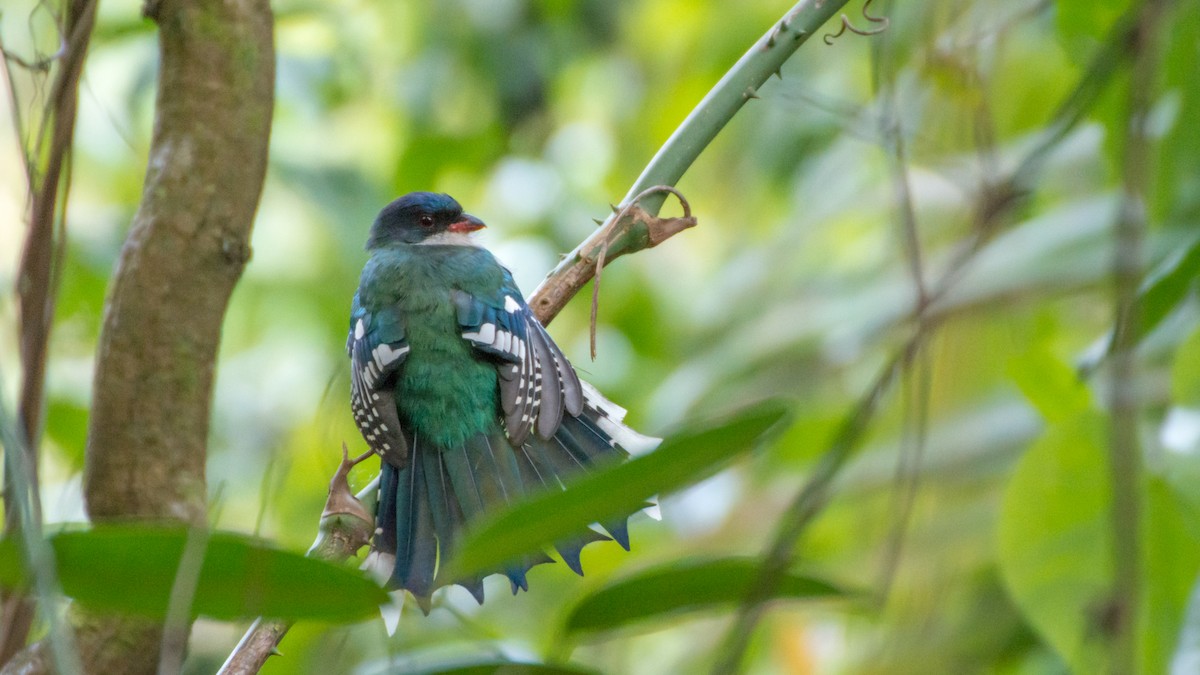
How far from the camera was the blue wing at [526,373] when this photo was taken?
1510 mm

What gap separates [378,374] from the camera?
5.06 feet

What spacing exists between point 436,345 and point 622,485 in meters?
1.09

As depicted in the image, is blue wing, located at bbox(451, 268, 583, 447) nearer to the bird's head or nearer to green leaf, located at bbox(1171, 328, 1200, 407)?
the bird's head

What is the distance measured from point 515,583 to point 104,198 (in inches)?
140

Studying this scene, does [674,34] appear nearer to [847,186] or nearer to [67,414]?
[847,186]

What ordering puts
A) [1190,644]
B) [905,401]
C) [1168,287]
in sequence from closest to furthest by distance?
[905,401], [1168,287], [1190,644]

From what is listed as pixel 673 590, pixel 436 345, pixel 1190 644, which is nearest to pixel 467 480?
pixel 436 345

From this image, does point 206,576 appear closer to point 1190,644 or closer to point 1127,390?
point 1127,390

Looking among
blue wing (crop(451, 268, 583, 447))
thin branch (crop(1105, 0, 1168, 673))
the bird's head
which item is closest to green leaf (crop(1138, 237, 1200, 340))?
thin branch (crop(1105, 0, 1168, 673))

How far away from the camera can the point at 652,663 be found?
4121 mm

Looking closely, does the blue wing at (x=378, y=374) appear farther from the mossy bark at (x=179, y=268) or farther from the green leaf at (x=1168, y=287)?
the green leaf at (x=1168, y=287)

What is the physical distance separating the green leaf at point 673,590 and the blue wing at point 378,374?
2.79 feet

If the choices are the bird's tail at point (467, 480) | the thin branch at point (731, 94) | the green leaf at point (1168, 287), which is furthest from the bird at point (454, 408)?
the green leaf at point (1168, 287)

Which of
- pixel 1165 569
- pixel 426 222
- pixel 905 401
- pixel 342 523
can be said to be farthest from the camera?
pixel 426 222
